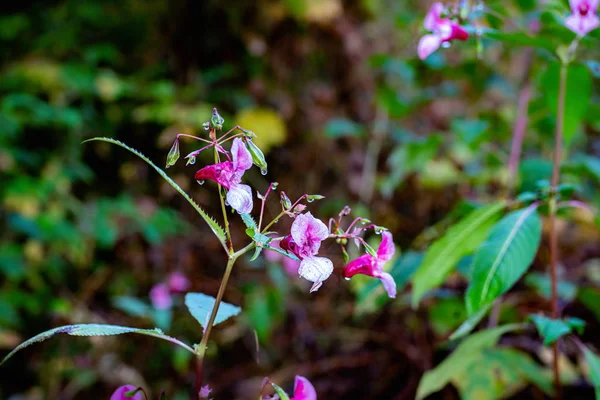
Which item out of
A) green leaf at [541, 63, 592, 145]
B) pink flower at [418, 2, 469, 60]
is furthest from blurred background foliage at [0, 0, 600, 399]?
pink flower at [418, 2, 469, 60]

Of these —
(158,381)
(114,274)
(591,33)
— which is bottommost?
(591,33)

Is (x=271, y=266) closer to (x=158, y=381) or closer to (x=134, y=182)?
(x=158, y=381)

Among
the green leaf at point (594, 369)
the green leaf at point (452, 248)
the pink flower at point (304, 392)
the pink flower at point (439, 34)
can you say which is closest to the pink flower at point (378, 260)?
the pink flower at point (304, 392)

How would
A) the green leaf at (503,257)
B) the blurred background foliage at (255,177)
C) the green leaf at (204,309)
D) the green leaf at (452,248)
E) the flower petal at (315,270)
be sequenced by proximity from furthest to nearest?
the blurred background foliage at (255,177) < the green leaf at (452,248) < the green leaf at (503,257) < the green leaf at (204,309) < the flower petal at (315,270)

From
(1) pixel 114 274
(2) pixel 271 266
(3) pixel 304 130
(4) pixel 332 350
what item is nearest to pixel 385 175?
(3) pixel 304 130

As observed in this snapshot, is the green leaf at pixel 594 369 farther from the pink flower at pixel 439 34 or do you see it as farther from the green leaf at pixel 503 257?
the pink flower at pixel 439 34

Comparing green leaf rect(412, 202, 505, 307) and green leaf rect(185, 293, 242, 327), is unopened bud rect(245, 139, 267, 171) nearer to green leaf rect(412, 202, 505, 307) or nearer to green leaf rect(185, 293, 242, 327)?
green leaf rect(185, 293, 242, 327)
